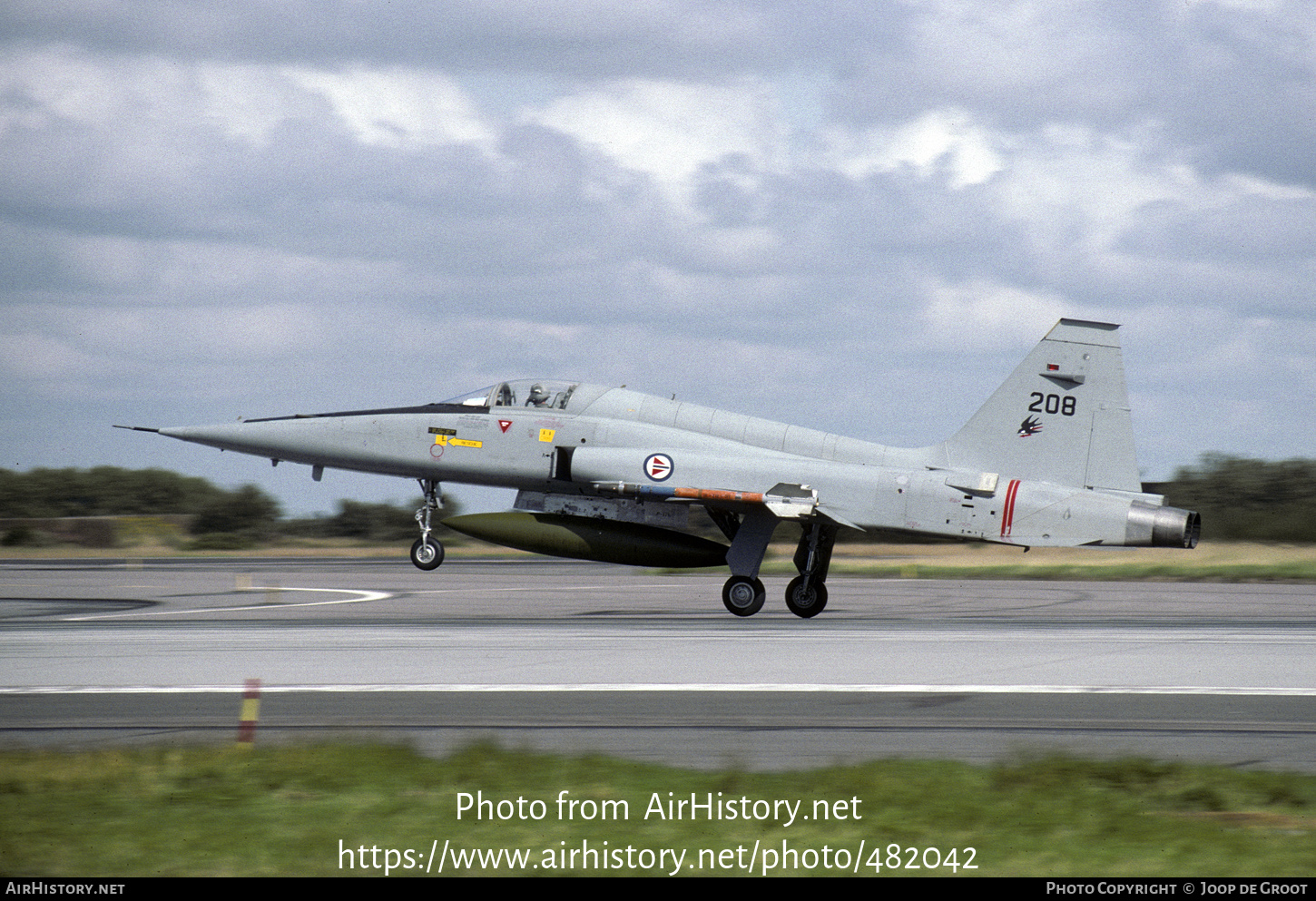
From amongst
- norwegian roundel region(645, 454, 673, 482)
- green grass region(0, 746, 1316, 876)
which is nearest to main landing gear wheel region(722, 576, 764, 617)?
norwegian roundel region(645, 454, 673, 482)

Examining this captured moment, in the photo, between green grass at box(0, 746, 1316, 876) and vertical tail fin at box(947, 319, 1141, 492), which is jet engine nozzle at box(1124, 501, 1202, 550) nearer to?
vertical tail fin at box(947, 319, 1141, 492)

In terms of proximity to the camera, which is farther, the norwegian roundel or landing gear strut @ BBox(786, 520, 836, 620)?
landing gear strut @ BBox(786, 520, 836, 620)

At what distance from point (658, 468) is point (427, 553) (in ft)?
13.7

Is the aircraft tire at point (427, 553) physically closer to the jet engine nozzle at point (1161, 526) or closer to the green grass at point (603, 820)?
the jet engine nozzle at point (1161, 526)

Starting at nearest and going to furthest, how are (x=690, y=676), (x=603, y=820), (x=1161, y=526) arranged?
1. (x=603, y=820)
2. (x=690, y=676)
3. (x=1161, y=526)

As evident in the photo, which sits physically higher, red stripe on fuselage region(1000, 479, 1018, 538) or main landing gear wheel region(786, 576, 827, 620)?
red stripe on fuselage region(1000, 479, 1018, 538)

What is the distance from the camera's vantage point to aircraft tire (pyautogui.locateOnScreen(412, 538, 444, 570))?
68.5 ft

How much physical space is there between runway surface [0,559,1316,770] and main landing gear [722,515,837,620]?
411 mm

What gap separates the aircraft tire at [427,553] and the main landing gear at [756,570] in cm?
484

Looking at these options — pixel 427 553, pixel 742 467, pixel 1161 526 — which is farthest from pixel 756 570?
pixel 1161 526

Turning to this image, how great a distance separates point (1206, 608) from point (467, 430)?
1372 centimetres

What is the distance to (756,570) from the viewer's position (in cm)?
2081

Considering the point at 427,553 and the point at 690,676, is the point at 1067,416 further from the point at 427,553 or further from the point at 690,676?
the point at 427,553

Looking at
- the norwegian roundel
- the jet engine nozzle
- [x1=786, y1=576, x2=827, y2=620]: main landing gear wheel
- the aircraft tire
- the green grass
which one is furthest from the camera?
the aircraft tire
